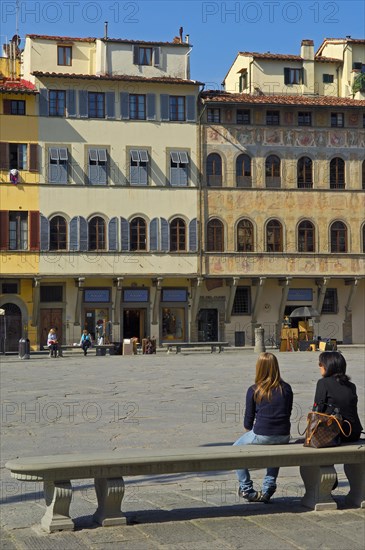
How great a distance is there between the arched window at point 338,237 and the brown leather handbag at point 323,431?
3885 cm

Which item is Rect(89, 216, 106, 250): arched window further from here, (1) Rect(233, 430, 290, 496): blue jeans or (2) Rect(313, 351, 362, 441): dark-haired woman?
(2) Rect(313, 351, 362, 441): dark-haired woman

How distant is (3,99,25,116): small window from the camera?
43.0 m

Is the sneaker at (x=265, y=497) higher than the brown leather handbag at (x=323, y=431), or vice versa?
the brown leather handbag at (x=323, y=431)

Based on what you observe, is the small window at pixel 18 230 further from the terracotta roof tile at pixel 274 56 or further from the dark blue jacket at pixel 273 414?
the dark blue jacket at pixel 273 414

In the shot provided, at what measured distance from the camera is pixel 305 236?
45.7m

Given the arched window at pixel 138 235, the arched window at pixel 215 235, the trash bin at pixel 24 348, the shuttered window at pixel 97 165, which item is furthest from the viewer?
the arched window at pixel 215 235

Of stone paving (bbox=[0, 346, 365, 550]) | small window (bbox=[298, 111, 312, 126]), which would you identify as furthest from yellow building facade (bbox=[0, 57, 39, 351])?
stone paving (bbox=[0, 346, 365, 550])

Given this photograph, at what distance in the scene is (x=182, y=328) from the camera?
44812mm

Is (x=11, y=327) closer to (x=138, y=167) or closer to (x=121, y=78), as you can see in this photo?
(x=138, y=167)

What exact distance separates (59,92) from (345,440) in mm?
37843

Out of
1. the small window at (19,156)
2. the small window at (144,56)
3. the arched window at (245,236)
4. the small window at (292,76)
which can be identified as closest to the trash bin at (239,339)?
the arched window at (245,236)

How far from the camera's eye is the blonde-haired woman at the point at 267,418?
8.02 metres

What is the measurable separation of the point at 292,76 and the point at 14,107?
14.7 metres

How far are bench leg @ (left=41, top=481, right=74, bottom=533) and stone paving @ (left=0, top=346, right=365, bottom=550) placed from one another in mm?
102
